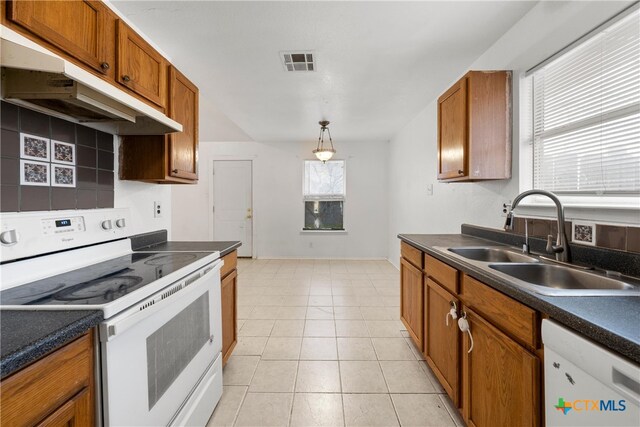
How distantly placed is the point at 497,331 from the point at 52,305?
5.23 feet

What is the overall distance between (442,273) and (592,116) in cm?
112

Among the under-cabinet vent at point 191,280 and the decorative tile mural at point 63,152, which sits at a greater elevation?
the decorative tile mural at point 63,152

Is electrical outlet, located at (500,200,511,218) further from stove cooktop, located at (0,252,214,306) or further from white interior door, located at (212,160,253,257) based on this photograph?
white interior door, located at (212,160,253,257)

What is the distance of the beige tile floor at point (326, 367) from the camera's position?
1.63 metres

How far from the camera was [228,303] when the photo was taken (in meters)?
2.02

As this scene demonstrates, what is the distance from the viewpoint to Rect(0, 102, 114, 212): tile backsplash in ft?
3.77

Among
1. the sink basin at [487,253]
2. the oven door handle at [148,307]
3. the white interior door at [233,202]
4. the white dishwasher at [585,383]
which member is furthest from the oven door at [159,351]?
the white interior door at [233,202]

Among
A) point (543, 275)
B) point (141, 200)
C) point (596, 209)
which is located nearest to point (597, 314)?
point (543, 275)

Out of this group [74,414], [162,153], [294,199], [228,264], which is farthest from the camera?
[294,199]

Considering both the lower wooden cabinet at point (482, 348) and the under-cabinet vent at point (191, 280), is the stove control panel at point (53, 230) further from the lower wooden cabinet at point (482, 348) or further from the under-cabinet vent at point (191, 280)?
the lower wooden cabinet at point (482, 348)

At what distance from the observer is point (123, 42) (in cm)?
150

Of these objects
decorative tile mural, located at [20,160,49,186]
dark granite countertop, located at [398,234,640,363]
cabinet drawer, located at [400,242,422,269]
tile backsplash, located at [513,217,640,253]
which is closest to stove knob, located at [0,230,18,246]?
decorative tile mural, located at [20,160,49,186]

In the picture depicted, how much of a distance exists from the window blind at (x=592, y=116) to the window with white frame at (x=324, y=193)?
403cm

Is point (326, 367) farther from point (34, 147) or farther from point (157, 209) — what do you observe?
point (34, 147)
